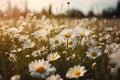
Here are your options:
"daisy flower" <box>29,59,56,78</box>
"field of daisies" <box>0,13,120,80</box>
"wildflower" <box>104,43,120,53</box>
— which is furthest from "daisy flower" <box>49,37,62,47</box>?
"daisy flower" <box>29,59,56,78</box>

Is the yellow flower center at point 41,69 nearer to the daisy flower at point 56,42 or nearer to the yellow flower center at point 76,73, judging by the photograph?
the yellow flower center at point 76,73

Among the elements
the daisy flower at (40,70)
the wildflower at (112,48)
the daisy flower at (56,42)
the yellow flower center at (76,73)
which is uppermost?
the daisy flower at (56,42)

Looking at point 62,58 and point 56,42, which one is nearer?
point 62,58

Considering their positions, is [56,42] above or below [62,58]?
above

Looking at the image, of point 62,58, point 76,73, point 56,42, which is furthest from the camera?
point 56,42

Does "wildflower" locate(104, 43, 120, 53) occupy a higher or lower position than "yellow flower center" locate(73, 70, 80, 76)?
higher

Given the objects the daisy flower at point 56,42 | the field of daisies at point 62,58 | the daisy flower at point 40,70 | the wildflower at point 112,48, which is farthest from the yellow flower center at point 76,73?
the daisy flower at point 56,42

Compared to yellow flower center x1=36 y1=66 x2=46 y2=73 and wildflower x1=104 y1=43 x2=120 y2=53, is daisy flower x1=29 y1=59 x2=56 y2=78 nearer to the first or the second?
yellow flower center x1=36 y1=66 x2=46 y2=73

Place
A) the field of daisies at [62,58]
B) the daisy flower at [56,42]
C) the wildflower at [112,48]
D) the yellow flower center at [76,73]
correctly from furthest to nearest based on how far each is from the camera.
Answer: the daisy flower at [56,42], the wildflower at [112,48], the field of daisies at [62,58], the yellow flower center at [76,73]

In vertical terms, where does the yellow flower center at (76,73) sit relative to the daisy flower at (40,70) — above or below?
below

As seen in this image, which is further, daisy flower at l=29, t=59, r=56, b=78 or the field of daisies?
the field of daisies

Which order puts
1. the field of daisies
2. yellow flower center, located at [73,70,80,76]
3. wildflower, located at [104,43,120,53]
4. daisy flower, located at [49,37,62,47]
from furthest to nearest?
1. daisy flower, located at [49,37,62,47]
2. wildflower, located at [104,43,120,53]
3. the field of daisies
4. yellow flower center, located at [73,70,80,76]

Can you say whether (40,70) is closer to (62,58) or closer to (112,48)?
(62,58)

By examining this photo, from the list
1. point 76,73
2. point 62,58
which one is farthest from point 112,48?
point 76,73
